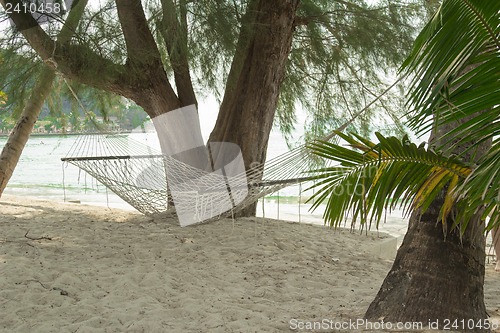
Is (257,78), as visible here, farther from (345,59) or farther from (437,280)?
(437,280)

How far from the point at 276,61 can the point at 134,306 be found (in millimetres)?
2247

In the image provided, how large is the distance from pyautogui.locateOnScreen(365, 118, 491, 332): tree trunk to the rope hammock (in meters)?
0.82

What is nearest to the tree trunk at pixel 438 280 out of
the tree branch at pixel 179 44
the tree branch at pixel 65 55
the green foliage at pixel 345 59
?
the tree branch at pixel 179 44

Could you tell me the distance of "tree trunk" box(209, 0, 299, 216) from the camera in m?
4.00

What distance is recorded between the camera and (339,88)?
517 cm

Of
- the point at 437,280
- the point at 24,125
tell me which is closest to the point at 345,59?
the point at 24,125

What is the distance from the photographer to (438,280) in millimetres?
1906

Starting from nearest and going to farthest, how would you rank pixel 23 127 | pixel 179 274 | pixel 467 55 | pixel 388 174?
pixel 467 55 < pixel 388 174 < pixel 179 274 < pixel 23 127

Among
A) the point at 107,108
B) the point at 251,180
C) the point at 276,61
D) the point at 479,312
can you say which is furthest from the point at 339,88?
the point at 479,312

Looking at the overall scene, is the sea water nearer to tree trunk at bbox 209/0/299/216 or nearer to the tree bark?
the tree bark
